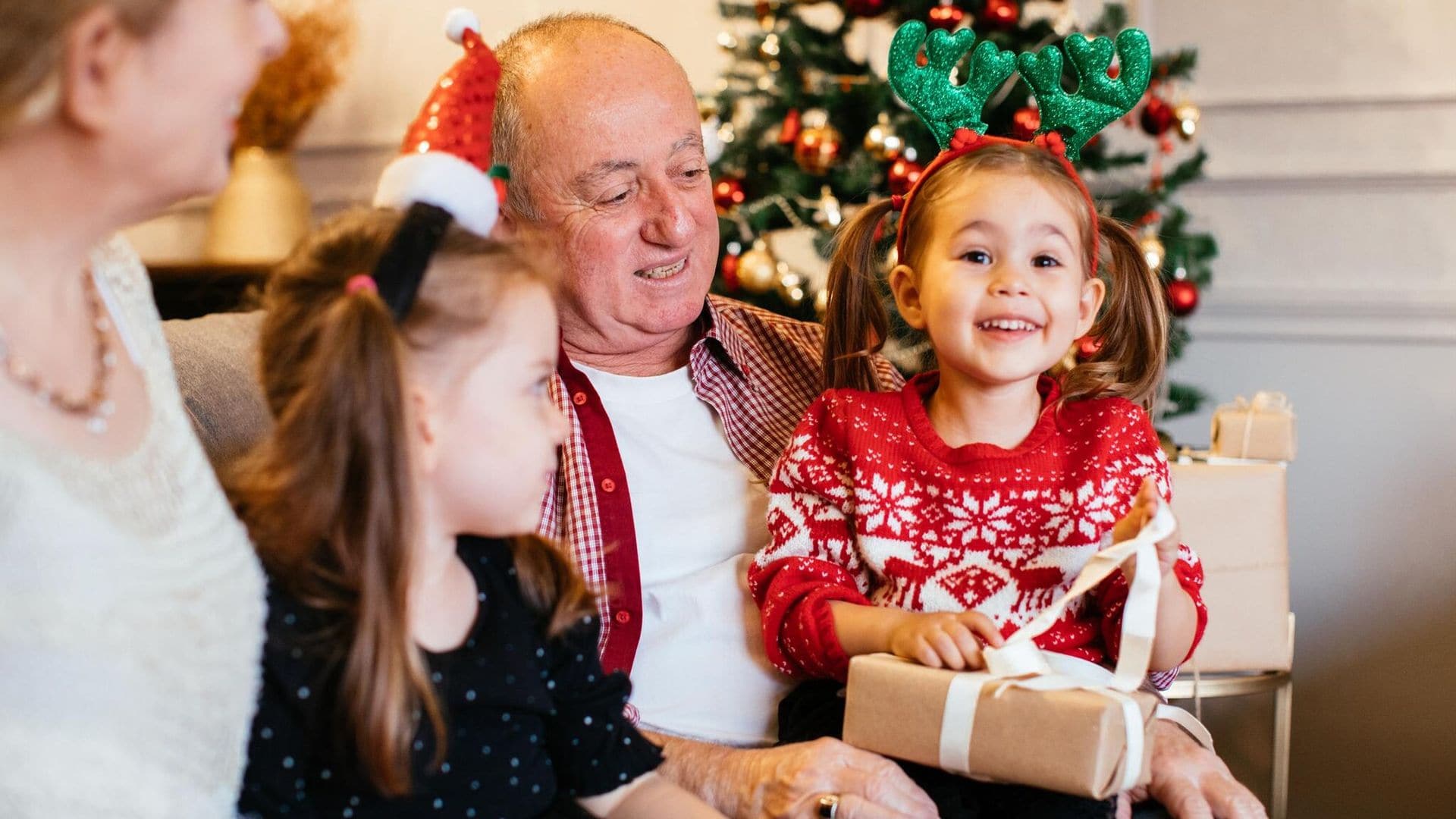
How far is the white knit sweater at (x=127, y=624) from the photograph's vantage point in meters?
0.83

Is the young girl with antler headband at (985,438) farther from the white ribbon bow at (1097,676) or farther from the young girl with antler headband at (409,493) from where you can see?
the young girl with antler headband at (409,493)

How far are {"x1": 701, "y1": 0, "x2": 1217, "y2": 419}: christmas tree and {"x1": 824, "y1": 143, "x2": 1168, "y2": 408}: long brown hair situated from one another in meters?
→ 0.88

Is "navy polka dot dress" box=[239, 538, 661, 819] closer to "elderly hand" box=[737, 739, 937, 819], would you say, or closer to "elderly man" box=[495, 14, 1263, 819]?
"elderly hand" box=[737, 739, 937, 819]

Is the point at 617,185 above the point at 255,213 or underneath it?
underneath

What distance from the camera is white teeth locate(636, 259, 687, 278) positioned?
6.01 feet

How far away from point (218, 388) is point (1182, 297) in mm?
2044

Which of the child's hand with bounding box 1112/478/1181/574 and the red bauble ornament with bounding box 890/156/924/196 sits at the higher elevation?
the red bauble ornament with bounding box 890/156/924/196

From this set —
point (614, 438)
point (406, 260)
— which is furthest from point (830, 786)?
point (406, 260)

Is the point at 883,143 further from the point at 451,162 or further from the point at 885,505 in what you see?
the point at 451,162

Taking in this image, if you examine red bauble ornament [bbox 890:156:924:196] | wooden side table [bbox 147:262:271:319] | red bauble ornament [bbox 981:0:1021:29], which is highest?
red bauble ornament [bbox 981:0:1021:29]

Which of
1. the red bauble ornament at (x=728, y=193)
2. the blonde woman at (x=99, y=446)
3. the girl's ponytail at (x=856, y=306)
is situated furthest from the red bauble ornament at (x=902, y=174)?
the blonde woman at (x=99, y=446)

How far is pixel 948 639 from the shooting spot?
1335 mm

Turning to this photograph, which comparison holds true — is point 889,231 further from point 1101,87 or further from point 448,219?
point 448,219

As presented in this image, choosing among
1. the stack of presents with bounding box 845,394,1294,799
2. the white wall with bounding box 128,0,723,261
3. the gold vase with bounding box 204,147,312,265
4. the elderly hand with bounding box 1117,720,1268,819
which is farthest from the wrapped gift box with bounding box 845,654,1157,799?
the gold vase with bounding box 204,147,312,265
